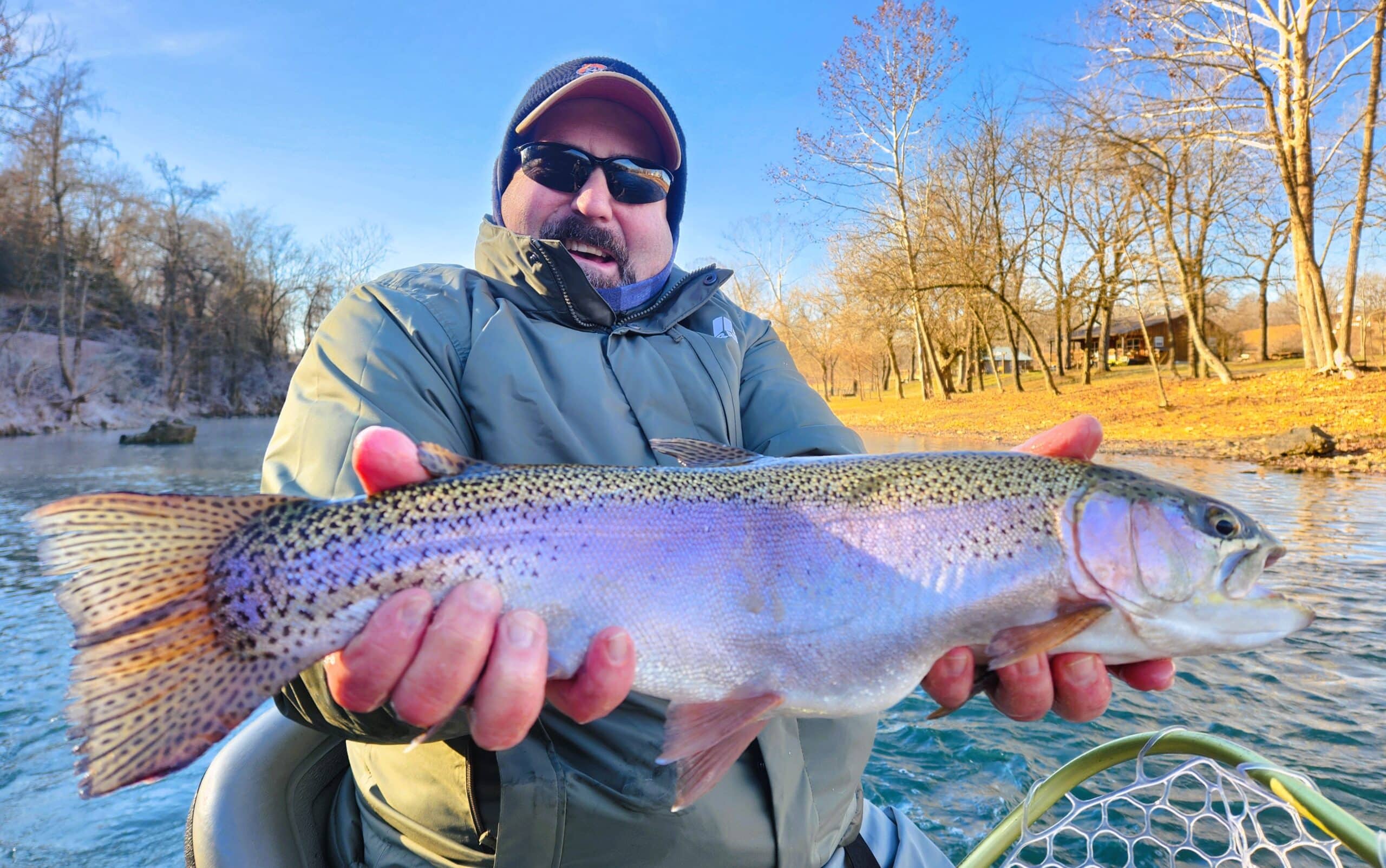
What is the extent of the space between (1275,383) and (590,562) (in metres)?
24.4

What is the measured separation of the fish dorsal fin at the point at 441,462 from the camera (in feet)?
6.44

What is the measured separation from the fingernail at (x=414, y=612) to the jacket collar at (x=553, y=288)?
1468 millimetres

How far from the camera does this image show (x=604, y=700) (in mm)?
1813

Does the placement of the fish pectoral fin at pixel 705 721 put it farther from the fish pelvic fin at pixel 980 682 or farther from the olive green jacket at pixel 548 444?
the fish pelvic fin at pixel 980 682

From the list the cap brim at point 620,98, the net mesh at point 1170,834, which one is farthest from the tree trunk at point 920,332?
the cap brim at point 620,98

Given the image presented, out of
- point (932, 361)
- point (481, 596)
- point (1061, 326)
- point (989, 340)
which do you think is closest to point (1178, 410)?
point (932, 361)

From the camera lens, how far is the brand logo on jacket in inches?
128

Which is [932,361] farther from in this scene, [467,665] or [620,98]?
[467,665]

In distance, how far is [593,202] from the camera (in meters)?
3.40

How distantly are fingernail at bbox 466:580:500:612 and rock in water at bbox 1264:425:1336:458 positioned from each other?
15.7 metres

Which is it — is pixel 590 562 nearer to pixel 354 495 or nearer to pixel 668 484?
pixel 668 484

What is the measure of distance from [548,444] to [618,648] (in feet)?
3.24

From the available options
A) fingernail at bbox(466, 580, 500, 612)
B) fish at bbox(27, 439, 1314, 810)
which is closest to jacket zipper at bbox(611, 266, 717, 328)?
fish at bbox(27, 439, 1314, 810)

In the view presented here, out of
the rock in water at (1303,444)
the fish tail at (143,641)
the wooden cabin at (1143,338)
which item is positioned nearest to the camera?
the fish tail at (143,641)
